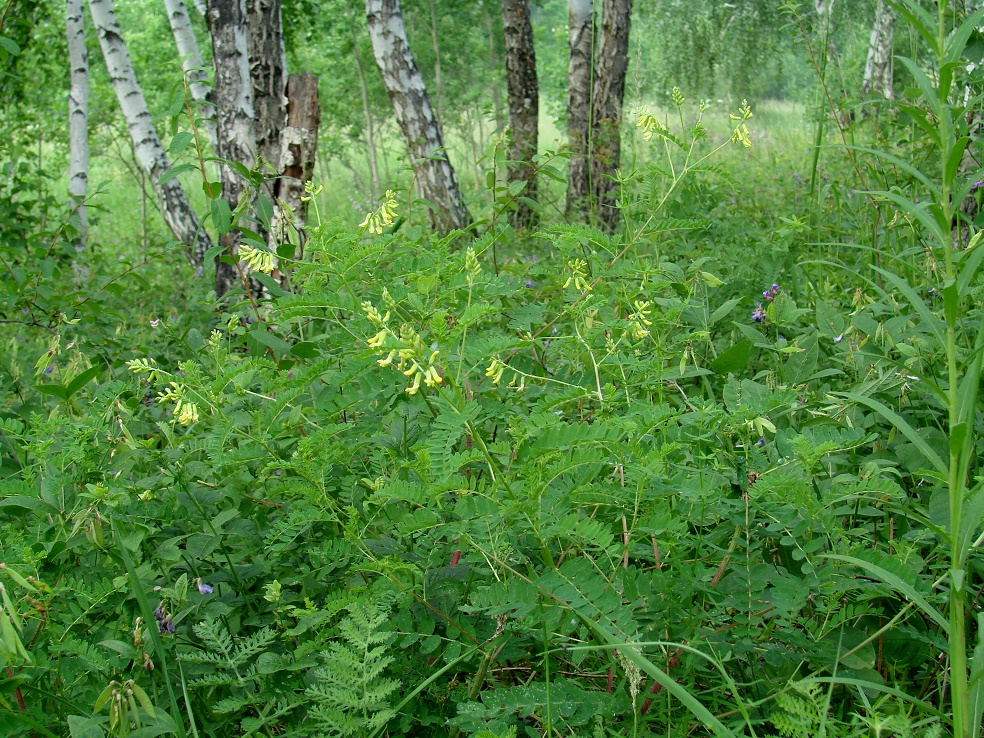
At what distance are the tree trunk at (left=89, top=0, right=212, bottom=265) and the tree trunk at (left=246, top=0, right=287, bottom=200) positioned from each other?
209 cm

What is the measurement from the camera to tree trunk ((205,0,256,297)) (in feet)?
13.2

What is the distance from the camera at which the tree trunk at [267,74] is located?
388cm

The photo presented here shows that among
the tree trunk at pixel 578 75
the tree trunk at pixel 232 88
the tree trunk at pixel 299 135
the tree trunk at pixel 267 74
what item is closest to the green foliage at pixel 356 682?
the tree trunk at pixel 299 135

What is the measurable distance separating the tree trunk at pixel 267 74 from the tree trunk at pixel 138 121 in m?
2.09

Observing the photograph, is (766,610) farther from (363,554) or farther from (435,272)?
(435,272)

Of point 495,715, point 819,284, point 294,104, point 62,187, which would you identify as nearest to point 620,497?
point 495,715

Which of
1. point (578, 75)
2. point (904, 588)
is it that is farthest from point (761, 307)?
point (578, 75)

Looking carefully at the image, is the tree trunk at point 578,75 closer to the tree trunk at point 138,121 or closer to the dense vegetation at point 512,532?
the tree trunk at point 138,121

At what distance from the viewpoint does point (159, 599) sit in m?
1.52

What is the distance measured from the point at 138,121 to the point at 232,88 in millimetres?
2351

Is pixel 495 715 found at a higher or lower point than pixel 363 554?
lower

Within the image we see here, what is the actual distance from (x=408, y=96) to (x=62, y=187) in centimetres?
1229

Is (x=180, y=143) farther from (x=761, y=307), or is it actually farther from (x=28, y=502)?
(x=761, y=307)

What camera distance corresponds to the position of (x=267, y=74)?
13.1ft
